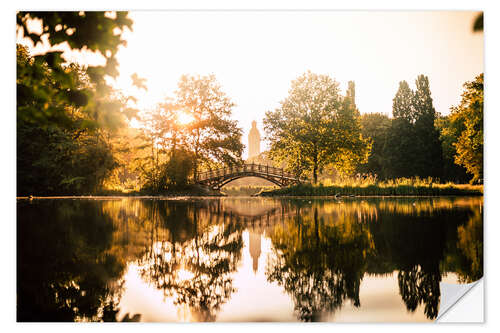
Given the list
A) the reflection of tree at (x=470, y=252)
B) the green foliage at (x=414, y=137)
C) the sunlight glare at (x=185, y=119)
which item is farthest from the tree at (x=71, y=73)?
the sunlight glare at (x=185, y=119)

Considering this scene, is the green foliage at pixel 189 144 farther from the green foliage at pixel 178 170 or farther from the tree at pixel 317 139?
the tree at pixel 317 139

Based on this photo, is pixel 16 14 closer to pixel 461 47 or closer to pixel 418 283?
pixel 418 283

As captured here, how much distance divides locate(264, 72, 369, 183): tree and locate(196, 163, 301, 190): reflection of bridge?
3.33m

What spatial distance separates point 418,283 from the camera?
3846 mm

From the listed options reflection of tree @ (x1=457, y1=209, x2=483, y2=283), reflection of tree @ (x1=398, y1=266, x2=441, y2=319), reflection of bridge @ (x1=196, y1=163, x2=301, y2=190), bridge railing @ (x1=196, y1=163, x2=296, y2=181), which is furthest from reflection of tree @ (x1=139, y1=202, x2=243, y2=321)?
A: bridge railing @ (x1=196, y1=163, x2=296, y2=181)

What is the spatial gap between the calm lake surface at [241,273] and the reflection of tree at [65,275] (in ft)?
0.04

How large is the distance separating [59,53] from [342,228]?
533 cm

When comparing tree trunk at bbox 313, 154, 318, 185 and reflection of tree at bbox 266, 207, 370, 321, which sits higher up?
tree trunk at bbox 313, 154, 318, 185

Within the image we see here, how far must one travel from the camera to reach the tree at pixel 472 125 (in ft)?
19.2

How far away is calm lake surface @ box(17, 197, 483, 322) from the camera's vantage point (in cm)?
350

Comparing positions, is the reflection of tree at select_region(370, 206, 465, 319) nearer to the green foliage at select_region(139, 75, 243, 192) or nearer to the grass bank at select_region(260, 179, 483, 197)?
the green foliage at select_region(139, 75, 243, 192)

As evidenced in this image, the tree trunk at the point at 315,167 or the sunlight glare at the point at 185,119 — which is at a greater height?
the sunlight glare at the point at 185,119

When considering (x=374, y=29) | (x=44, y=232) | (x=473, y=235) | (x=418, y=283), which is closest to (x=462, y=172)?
(x=473, y=235)

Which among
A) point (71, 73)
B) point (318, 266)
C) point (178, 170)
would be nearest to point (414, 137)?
point (178, 170)
